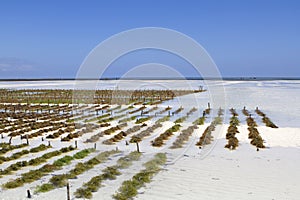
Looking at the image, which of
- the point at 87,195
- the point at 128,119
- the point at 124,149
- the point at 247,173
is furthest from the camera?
the point at 128,119

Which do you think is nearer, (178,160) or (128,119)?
(178,160)

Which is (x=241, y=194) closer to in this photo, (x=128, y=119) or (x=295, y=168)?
(x=295, y=168)

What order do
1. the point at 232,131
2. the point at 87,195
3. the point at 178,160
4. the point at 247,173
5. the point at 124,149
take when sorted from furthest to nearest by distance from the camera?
the point at 232,131, the point at 124,149, the point at 178,160, the point at 247,173, the point at 87,195

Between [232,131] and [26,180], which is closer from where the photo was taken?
[26,180]

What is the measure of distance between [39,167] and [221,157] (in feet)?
19.0

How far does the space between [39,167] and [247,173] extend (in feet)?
19.7

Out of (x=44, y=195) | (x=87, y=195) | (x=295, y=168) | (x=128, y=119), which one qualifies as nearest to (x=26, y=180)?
(x=44, y=195)

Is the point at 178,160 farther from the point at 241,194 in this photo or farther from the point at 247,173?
the point at 241,194

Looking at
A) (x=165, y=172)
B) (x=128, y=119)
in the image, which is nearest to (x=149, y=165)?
(x=165, y=172)

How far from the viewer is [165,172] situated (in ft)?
30.1

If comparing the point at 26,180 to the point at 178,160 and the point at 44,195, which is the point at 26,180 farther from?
the point at 178,160

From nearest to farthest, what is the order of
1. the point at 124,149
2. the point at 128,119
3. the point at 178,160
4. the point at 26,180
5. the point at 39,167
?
the point at 26,180
the point at 39,167
the point at 178,160
the point at 124,149
the point at 128,119

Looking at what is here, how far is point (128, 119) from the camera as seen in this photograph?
2092cm

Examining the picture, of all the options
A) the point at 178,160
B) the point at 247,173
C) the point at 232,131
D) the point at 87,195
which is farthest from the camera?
the point at 232,131
